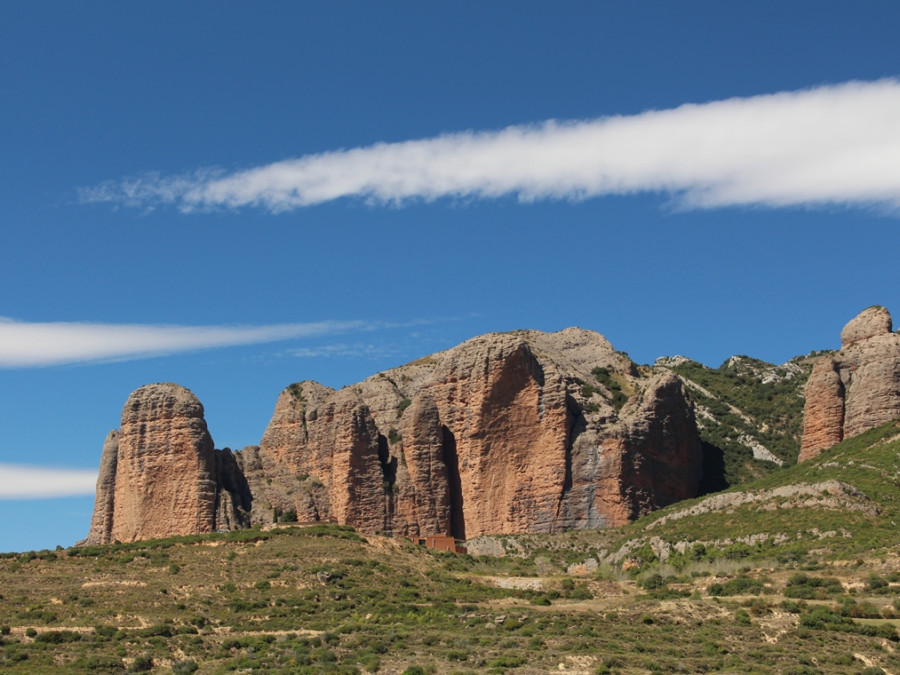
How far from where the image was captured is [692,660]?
194ft

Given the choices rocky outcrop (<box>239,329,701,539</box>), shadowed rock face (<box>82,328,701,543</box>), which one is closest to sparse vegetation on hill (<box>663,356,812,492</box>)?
rocky outcrop (<box>239,329,701,539</box>)

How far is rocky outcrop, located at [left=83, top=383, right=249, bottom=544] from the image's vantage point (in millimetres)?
101812

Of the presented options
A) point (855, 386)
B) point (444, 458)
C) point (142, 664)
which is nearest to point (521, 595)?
point (142, 664)

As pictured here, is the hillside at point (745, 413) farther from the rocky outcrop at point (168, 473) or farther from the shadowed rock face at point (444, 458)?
the rocky outcrop at point (168, 473)

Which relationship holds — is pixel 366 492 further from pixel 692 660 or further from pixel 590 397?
pixel 692 660

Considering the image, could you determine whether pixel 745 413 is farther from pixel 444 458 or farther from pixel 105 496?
pixel 105 496

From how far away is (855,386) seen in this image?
96.8 m

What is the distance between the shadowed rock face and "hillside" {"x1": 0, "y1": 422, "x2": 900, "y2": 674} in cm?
466

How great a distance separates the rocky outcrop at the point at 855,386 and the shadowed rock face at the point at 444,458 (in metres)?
8.27

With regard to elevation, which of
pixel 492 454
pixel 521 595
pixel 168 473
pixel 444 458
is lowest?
pixel 521 595

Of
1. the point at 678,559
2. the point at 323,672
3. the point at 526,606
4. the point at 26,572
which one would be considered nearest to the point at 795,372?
the point at 678,559

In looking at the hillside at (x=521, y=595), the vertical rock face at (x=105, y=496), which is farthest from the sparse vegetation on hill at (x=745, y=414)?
the vertical rock face at (x=105, y=496)

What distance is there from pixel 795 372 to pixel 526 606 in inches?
2398

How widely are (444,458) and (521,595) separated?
1073 inches
